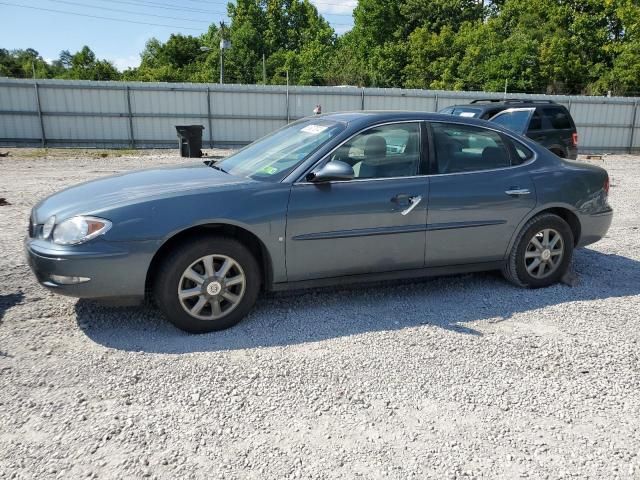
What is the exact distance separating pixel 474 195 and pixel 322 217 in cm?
140

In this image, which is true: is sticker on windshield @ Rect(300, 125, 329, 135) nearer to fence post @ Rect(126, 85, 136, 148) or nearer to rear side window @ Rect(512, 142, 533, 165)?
rear side window @ Rect(512, 142, 533, 165)

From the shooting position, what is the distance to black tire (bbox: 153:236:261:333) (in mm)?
3629

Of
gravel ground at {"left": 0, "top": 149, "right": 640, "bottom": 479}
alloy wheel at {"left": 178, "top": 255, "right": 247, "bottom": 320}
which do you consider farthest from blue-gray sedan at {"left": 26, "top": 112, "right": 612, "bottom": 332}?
gravel ground at {"left": 0, "top": 149, "right": 640, "bottom": 479}

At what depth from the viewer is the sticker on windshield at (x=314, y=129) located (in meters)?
4.43

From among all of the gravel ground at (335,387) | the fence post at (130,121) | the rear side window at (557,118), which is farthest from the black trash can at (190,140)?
the gravel ground at (335,387)

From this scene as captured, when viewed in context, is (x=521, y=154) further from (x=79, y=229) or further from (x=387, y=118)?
(x=79, y=229)

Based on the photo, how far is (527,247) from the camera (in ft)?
15.8

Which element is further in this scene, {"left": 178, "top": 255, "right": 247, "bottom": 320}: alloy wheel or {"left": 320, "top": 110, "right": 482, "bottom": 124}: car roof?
{"left": 320, "top": 110, "right": 482, "bottom": 124}: car roof

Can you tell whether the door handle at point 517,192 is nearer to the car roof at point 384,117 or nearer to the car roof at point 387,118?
the car roof at point 387,118

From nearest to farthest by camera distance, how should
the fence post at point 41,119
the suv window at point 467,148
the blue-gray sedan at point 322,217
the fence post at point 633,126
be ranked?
the blue-gray sedan at point 322,217 → the suv window at point 467,148 → the fence post at point 41,119 → the fence post at point 633,126

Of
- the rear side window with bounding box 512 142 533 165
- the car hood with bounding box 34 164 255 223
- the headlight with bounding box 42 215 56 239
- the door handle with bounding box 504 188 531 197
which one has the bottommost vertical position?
the headlight with bounding box 42 215 56 239

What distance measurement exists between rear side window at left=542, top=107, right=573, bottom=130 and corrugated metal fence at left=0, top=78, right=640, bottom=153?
10.2 meters

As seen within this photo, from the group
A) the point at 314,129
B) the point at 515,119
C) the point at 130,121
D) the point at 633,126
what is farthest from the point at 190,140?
the point at 633,126

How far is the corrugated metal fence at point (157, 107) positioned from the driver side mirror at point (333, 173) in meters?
16.9
